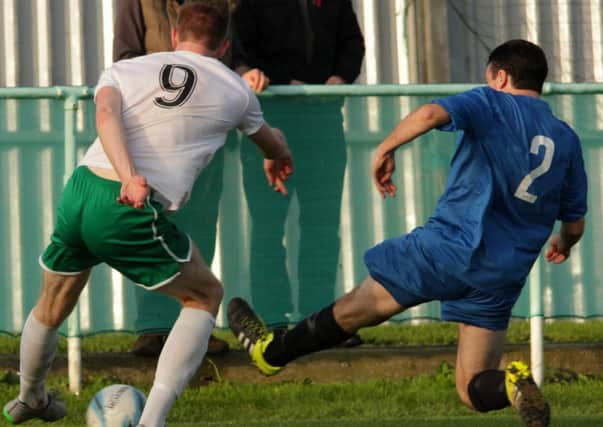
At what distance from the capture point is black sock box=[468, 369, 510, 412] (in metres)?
6.10

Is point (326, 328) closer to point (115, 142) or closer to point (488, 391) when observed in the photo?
point (488, 391)

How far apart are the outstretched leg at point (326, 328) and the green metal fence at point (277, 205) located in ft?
4.60

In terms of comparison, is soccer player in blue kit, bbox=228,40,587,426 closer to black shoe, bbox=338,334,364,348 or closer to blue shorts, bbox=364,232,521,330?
blue shorts, bbox=364,232,521,330

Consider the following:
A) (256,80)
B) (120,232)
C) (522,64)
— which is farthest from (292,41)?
(120,232)

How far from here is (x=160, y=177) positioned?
615cm

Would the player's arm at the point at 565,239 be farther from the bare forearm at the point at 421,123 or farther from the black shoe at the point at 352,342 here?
the black shoe at the point at 352,342

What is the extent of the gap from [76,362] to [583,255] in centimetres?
276

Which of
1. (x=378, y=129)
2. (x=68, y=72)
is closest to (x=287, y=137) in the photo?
(x=378, y=129)

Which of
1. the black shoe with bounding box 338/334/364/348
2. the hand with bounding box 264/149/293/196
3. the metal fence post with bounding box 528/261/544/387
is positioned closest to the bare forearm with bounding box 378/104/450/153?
the hand with bounding box 264/149/293/196

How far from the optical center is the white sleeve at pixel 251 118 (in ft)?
21.1

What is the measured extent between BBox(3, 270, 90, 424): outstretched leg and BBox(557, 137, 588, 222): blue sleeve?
1987 mm

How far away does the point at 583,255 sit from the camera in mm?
8531

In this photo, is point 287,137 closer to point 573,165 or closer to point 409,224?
point 409,224

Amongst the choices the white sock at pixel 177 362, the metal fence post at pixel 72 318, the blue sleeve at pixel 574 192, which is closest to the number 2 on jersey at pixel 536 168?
the blue sleeve at pixel 574 192
